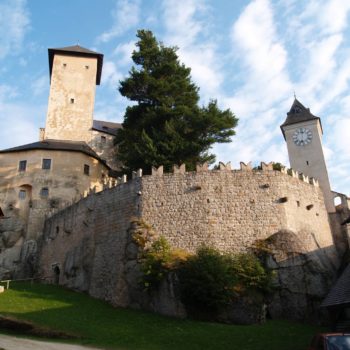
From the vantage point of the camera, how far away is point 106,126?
1852 inches

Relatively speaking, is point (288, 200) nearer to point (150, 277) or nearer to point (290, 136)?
point (150, 277)

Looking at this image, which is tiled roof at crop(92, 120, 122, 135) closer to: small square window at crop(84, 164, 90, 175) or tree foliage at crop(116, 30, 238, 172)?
small square window at crop(84, 164, 90, 175)

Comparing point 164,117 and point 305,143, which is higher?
point 305,143

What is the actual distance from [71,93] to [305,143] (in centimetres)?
2421

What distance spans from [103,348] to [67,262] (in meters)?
14.1

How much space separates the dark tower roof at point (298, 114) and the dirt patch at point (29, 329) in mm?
32798

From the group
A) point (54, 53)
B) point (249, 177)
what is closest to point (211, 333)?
Result: point (249, 177)

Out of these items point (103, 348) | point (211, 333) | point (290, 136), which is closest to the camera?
point (103, 348)

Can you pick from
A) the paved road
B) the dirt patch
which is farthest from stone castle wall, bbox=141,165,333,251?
the paved road

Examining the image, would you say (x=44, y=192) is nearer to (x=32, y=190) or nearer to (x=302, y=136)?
(x=32, y=190)

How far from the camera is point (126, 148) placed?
30453 millimetres

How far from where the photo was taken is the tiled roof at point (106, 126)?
44119 mm

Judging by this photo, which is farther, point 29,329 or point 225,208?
point 225,208

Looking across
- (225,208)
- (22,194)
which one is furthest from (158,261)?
(22,194)
